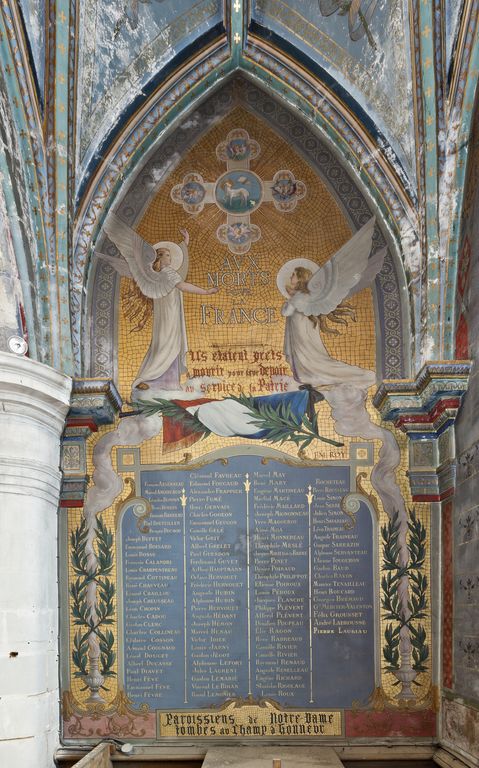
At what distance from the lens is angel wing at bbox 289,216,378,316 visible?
9.11m

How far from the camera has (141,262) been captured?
9.20m

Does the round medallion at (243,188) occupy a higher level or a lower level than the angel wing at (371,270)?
higher

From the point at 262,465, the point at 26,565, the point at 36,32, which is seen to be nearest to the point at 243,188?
the point at 36,32

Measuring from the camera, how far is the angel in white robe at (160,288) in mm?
9109

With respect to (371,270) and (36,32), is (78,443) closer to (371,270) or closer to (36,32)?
(371,270)

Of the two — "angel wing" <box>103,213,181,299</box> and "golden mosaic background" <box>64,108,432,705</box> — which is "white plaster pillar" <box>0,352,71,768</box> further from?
"angel wing" <box>103,213,181,299</box>

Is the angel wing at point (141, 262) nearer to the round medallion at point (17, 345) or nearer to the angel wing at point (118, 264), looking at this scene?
the angel wing at point (118, 264)

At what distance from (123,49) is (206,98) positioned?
933mm

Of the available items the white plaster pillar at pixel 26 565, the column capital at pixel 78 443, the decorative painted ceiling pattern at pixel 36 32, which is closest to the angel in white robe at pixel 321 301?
the column capital at pixel 78 443

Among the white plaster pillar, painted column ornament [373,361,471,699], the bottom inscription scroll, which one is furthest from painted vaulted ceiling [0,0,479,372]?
the bottom inscription scroll

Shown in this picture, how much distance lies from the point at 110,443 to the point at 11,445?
1.34 m

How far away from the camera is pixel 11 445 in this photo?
7773mm

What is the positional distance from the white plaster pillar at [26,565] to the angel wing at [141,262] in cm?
149

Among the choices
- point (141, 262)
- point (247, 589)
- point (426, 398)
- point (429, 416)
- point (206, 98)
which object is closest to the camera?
point (426, 398)
